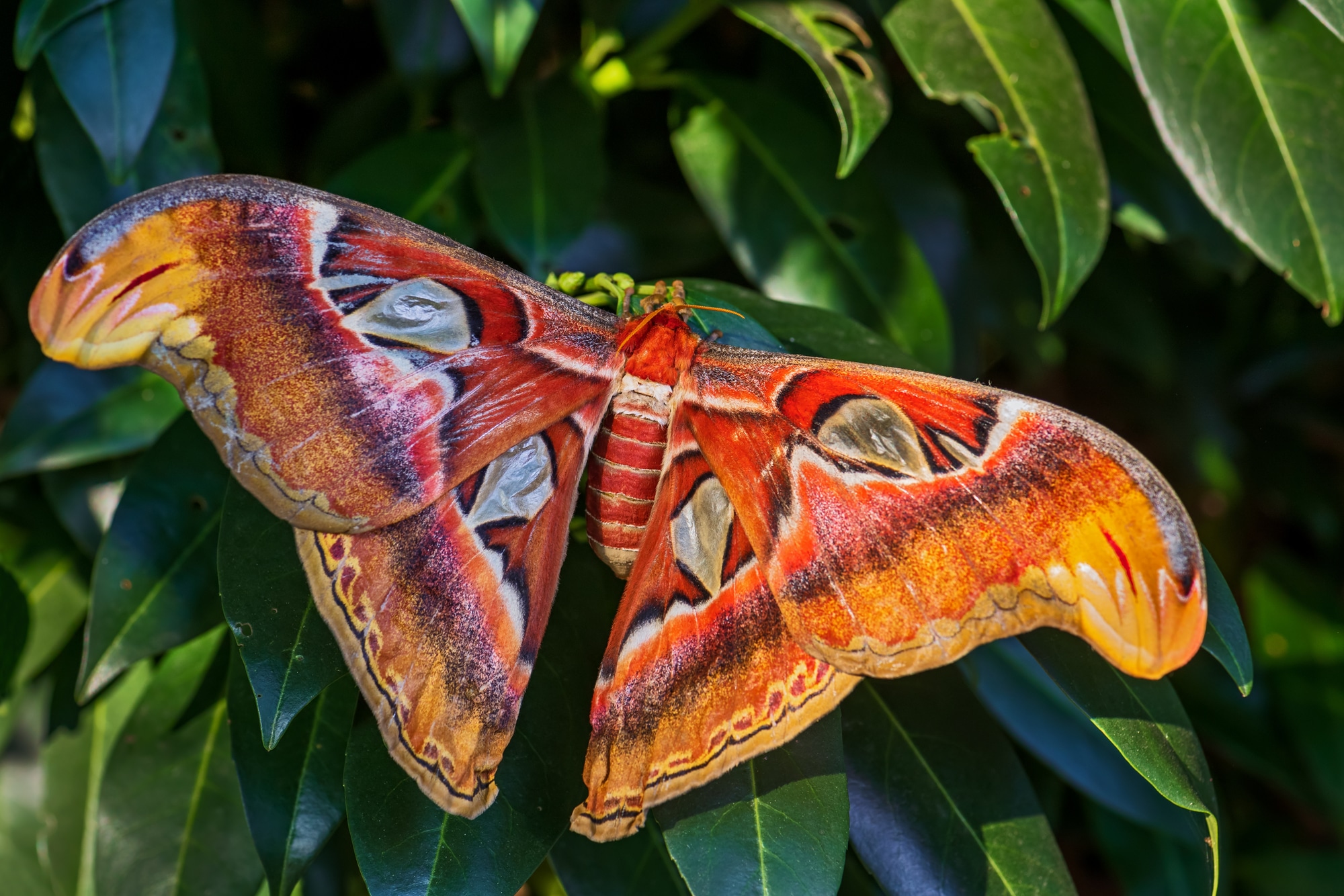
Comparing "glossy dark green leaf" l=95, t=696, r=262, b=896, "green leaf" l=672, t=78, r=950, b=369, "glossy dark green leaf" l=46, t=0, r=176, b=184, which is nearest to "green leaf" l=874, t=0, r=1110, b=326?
"green leaf" l=672, t=78, r=950, b=369

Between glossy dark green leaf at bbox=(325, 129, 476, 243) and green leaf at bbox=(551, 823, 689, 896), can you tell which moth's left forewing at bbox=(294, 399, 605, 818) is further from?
glossy dark green leaf at bbox=(325, 129, 476, 243)

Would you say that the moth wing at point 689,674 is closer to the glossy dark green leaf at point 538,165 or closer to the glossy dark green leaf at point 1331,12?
the glossy dark green leaf at point 538,165

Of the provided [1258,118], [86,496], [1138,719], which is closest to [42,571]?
[86,496]

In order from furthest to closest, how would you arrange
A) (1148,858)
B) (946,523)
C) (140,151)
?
(1148,858) < (140,151) < (946,523)

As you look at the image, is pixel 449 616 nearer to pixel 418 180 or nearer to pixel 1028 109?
pixel 418 180

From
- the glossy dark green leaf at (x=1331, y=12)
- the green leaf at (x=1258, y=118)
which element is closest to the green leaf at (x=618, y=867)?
the green leaf at (x=1258, y=118)

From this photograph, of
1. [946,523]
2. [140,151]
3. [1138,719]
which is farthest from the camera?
[140,151]
